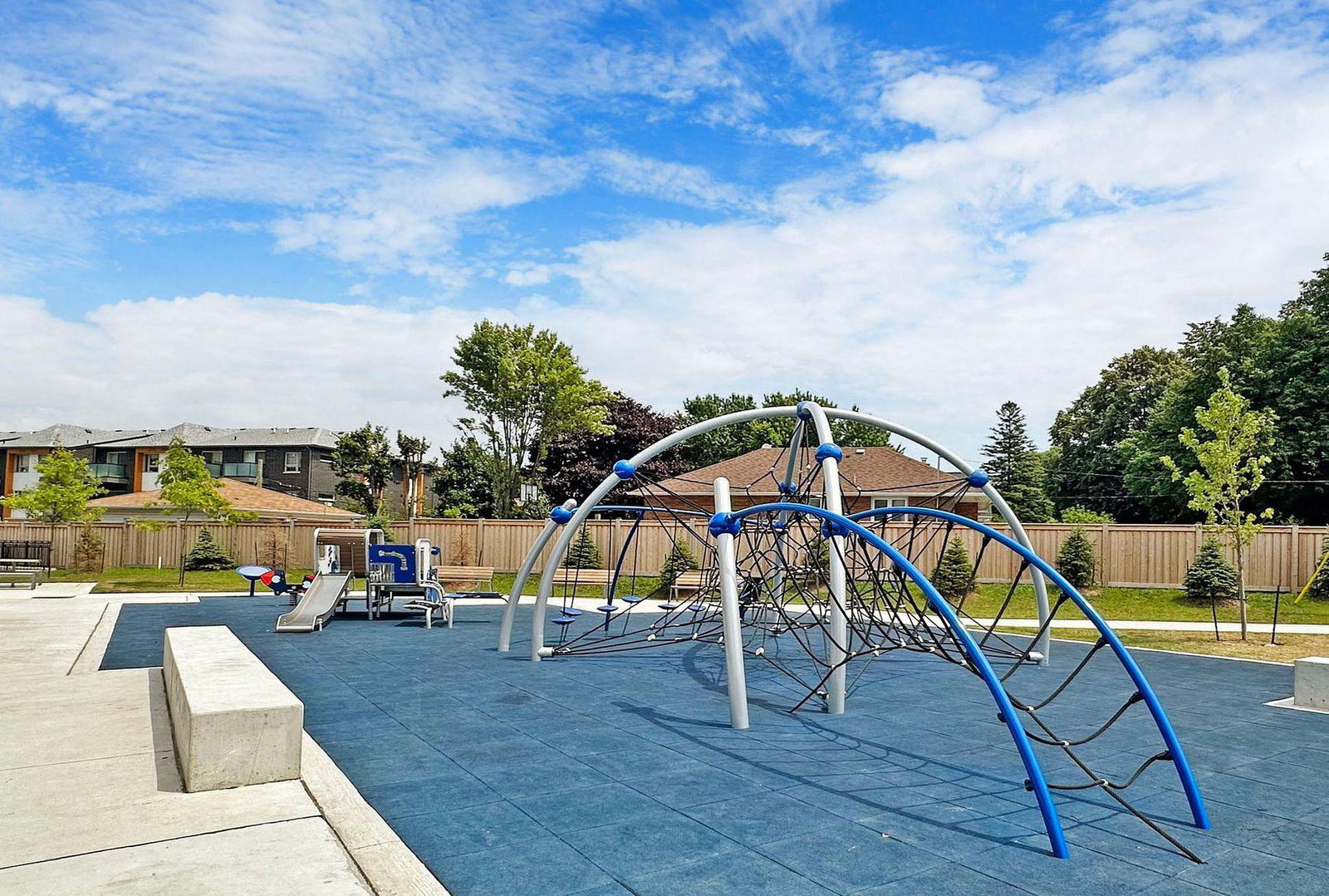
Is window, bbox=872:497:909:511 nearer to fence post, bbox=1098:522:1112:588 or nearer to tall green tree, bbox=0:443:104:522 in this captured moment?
fence post, bbox=1098:522:1112:588

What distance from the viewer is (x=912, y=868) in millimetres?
4797

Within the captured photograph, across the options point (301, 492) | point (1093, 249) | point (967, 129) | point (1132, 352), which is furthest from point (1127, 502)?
point (301, 492)

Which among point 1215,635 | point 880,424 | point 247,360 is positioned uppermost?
point 247,360

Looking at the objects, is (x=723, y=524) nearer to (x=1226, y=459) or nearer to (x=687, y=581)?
(x=1226, y=459)

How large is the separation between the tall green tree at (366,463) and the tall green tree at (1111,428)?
3536cm

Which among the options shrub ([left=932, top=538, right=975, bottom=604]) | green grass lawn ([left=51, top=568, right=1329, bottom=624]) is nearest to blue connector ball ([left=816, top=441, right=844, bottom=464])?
green grass lawn ([left=51, top=568, right=1329, bottom=624])

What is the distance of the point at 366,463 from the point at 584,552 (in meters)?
22.5

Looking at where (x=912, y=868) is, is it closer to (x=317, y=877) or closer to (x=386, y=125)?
(x=317, y=877)

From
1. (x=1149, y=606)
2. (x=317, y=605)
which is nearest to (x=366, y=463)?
(x=317, y=605)

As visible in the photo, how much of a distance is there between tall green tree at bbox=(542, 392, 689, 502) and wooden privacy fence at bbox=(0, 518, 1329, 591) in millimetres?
Result: 12746

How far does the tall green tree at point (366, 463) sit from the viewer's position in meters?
43.8

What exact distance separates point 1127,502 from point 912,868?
46.3 metres

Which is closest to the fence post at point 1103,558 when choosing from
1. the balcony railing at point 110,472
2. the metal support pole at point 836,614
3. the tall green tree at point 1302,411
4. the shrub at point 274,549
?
the tall green tree at point 1302,411

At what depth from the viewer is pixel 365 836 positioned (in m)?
5.02
